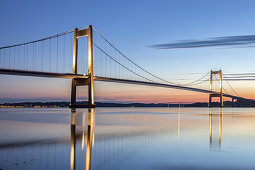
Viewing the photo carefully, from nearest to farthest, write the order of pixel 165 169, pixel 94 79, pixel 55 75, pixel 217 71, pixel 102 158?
1. pixel 165 169
2. pixel 102 158
3. pixel 55 75
4. pixel 94 79
5. pixel 217 71

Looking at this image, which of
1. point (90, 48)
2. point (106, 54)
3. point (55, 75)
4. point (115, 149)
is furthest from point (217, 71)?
point (115, 149)

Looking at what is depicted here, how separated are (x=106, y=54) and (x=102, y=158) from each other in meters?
38.2

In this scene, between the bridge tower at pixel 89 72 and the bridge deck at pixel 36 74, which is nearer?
the bridge deck at pixel 36 74

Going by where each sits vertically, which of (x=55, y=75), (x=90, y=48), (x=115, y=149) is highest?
(x=90, y=48)

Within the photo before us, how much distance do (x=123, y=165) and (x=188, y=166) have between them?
2.12ft

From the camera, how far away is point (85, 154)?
3363 mm

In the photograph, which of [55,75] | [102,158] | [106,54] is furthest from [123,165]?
[106,54]

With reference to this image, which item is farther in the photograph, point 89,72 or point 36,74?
point 89,72

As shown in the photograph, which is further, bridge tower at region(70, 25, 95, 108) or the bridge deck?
bridge tower at region(70, 25, 95, 108)

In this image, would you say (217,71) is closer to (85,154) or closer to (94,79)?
(94,79)

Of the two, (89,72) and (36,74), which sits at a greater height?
(89,72)

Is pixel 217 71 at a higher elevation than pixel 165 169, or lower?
higher

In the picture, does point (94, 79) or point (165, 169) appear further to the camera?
point (94, 79)

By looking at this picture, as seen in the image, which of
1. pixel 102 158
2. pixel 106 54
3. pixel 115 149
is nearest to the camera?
pixel 102 158
